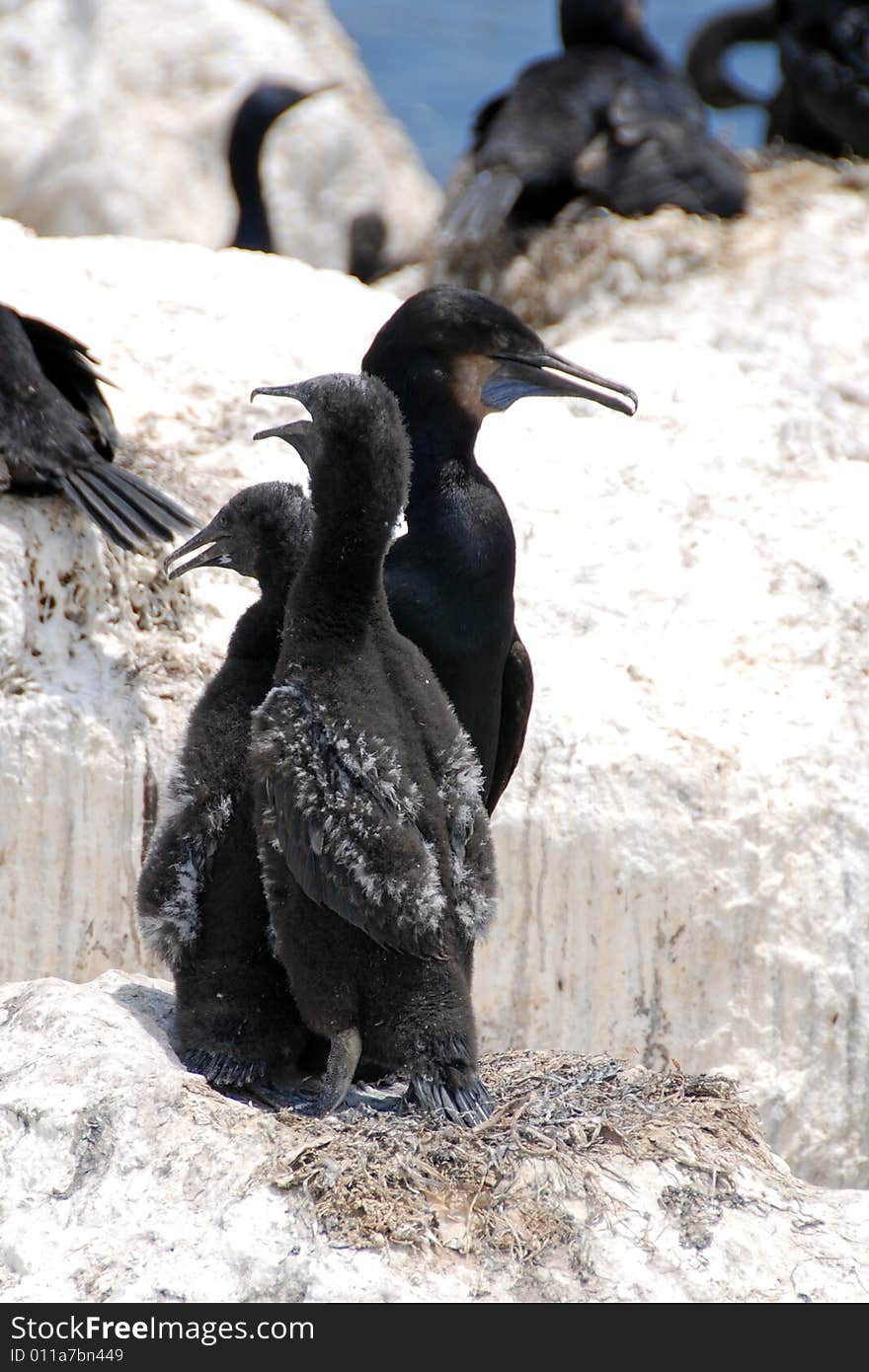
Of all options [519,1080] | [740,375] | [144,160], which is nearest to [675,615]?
[740,375]

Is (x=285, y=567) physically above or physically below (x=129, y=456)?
above

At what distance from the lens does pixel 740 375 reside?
6.66m

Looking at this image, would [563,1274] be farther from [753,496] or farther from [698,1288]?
[753,496]

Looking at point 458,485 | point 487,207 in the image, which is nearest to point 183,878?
point 458,485

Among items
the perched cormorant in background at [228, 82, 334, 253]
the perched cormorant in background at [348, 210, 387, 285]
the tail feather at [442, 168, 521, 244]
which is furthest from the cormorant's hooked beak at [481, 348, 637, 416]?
the perched cormorant in background at [348, 210, 387, 285]

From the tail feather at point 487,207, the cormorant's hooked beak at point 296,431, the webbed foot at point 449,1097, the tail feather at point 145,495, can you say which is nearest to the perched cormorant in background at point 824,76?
the tail feather at point 487,207

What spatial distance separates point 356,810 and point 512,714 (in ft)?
4.27

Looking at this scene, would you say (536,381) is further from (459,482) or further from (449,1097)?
(449,1097)

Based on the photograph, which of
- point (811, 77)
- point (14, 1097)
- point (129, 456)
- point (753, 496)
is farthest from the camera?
point (811, 77)

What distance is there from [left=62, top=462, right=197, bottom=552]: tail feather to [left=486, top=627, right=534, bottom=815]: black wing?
0.98 m

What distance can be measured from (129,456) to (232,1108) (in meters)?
2.59

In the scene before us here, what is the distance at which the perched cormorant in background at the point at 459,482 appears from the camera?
4.13 m

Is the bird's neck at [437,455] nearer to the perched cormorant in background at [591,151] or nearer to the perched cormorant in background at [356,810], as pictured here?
the perched cormorant in background at [356,810]

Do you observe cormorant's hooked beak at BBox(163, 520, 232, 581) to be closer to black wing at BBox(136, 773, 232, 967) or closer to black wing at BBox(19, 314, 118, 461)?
black wing at BBox(136, 773, 232, 967)
